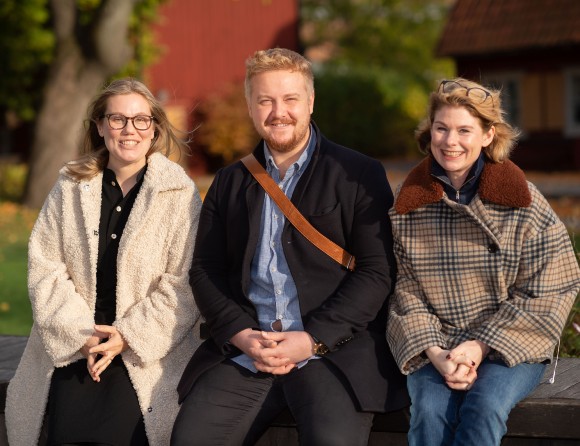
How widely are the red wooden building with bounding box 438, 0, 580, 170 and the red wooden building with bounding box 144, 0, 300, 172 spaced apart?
4.89 meters

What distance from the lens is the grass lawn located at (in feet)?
26.3

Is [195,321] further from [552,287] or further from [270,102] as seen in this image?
[552,287]

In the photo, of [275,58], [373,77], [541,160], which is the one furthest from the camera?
[373,77]

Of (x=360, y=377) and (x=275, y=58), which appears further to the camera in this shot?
(x=275, y=58)

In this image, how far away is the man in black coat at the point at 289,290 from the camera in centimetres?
409

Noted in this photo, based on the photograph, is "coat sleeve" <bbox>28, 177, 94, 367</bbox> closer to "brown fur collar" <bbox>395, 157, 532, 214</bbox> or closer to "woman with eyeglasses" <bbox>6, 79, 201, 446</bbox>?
"woman with eyeglasses" <bbox>6, 79, 201, 446</bbox>

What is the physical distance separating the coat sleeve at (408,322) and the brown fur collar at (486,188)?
118mm

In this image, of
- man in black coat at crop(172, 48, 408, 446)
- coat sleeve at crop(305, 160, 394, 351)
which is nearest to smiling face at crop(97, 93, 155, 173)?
man in black coat at crop(172, 48, 408, 446)

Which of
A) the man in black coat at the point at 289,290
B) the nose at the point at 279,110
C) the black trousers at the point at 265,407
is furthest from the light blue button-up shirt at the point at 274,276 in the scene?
the nose at the point at 279,110

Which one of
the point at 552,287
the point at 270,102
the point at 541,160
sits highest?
the point at 270,102

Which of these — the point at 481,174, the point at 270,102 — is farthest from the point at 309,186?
the point at 481,174

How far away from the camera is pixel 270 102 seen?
14.4ft

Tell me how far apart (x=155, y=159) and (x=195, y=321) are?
759 mm

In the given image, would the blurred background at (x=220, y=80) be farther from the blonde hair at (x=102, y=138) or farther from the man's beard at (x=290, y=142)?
the man's beard at (x=290, y=142)
